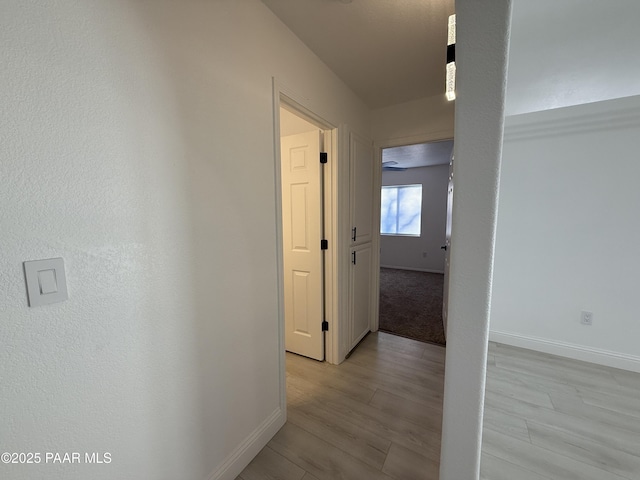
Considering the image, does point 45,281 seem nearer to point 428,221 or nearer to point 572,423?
point 572,423

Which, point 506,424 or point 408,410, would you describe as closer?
point 506,424

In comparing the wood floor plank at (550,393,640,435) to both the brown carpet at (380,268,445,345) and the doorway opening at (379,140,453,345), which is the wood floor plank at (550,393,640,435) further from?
the doorway opening at (379,140,453,345)

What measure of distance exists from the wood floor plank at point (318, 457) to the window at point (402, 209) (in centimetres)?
503

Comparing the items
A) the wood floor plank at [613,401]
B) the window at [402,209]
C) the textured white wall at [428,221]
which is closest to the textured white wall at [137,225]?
the wood floor plank at [613,401]

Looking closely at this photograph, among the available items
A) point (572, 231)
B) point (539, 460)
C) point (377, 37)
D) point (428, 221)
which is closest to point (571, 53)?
point (572, 231)

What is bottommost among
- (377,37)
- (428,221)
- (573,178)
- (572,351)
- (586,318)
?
(572,351)

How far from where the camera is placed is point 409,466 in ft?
4.32

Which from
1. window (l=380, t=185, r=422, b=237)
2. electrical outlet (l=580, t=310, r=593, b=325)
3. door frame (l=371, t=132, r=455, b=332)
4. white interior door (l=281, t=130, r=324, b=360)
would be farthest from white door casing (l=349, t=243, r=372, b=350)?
window (l=380, t=185, r=422, b=237)

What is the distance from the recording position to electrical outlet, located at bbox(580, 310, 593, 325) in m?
2.00

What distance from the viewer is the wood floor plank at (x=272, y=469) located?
1274 millimetres

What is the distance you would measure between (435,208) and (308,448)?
563 centimetres

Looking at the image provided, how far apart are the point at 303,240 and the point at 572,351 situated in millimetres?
2556

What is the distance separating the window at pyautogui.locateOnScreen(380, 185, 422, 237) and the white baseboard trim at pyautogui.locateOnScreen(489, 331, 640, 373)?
3.97m

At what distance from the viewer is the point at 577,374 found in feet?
6.14
